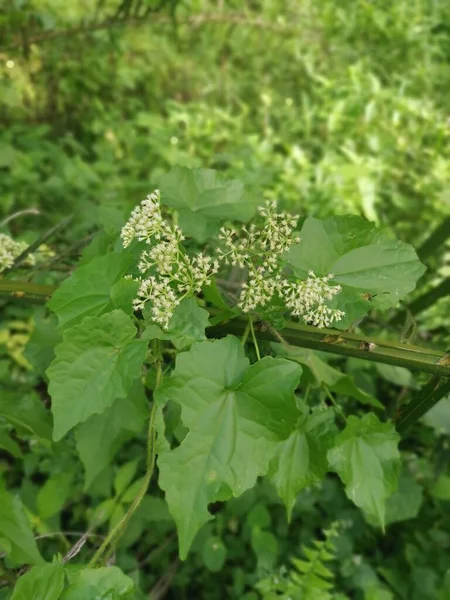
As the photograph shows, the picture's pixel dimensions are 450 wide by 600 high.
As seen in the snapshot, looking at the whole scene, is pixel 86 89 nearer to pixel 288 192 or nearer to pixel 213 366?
pixel 288 192

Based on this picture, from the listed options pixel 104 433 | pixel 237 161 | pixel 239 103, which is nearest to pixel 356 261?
pixel 104 433

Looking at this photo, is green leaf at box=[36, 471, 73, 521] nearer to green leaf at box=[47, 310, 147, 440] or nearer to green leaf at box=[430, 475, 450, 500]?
green leaf at box=[47, 310, 147, 440]

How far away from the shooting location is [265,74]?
3.04m

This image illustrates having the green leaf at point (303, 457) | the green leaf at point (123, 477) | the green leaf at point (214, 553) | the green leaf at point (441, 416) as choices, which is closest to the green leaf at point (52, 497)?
the green leaf at point (123, 477)

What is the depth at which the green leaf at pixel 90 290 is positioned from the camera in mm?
714

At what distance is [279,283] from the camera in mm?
684

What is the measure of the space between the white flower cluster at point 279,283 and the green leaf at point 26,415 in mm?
447

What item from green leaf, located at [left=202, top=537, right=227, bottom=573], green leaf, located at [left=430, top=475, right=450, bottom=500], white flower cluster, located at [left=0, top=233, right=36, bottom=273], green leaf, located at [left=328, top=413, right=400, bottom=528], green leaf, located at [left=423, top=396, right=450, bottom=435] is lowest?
green leaf, located at [left=202, top=537, right=227, bottom=573]

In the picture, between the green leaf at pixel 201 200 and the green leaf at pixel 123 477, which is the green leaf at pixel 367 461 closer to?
the green leaf at pixel 201 200

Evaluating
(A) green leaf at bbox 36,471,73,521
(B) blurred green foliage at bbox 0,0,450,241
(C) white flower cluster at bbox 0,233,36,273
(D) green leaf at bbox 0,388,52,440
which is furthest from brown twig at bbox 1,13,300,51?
(A) green leaf at bbox 36,471,73,521

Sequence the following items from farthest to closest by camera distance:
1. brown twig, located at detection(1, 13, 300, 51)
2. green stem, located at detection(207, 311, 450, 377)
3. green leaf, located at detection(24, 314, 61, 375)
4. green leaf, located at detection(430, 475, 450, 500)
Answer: brown twig, located at detection(1, 13, 300, 51), green leaf, located at detection(430, 475, 450, 500), green leaf, located at detection(24, 314, 61, 375), green stem, located at detection(207, 311, 450, 377)

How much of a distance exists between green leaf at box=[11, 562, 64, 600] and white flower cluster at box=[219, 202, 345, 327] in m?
0.38

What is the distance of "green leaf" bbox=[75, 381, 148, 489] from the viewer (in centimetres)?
87

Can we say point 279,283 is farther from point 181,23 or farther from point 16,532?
point 181,23
